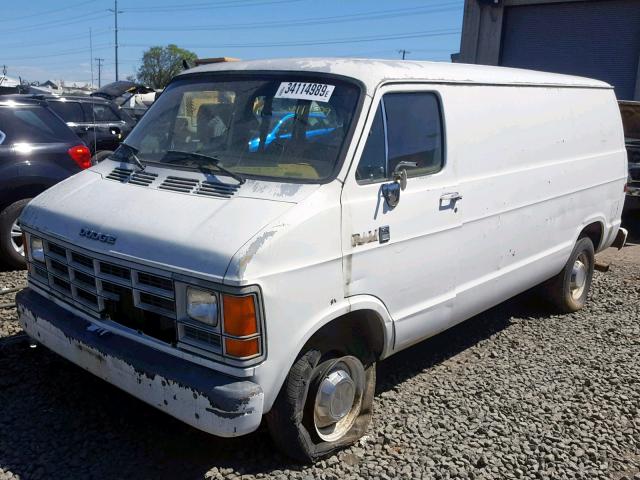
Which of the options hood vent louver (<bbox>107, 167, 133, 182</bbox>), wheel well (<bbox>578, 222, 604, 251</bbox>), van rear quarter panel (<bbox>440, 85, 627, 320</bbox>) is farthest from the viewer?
wheel well (<bbox>578, 222, 604, 251</bbox>)

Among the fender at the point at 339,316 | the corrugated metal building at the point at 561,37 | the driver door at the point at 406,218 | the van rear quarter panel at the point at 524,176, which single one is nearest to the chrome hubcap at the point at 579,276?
the van rear quarter panel at the point at 524,176

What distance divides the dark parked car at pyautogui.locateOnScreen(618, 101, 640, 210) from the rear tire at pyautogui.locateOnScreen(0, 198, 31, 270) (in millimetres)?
8344

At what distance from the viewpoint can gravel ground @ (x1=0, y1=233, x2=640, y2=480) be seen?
3404mm

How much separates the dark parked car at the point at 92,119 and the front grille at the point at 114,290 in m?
8.55

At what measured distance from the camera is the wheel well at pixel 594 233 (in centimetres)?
598

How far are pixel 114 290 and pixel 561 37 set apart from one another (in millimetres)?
16922

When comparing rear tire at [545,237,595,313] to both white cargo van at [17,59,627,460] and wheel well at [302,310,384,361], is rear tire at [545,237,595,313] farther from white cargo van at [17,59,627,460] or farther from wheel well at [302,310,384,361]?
wheel well at [302,310,384,361]

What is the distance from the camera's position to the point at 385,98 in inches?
144

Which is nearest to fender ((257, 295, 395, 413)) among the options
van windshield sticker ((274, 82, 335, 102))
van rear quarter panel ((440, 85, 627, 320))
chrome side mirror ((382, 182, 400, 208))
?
chrome side mirror ((382, 182, 400, 208))

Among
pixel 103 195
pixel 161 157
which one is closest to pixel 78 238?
pixel 103 195

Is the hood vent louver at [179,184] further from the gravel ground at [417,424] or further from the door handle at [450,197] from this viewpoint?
the door handle at [450,197]

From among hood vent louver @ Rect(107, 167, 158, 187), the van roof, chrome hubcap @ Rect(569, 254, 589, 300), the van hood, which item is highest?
the van roof

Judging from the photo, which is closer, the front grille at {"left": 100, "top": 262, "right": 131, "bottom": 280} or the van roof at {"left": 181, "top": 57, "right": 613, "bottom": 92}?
the front grille at {"left": 100, "top": 262, "right": 131, "bottom": 280}

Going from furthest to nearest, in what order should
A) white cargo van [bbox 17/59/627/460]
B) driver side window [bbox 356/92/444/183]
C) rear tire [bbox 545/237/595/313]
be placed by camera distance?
1. rear tire [bbox 545/237/595/313]
2. driver side window [bbox 356/92/444/183]
3. white cargo van [bbox 17/59/627/460]
